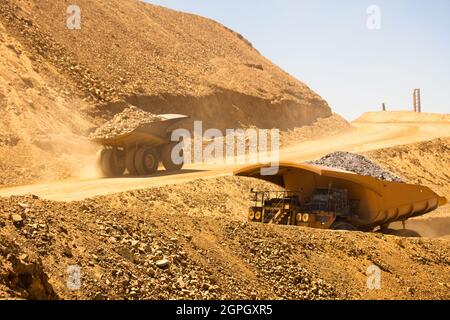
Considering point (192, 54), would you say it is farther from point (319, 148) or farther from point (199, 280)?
point (199, 280)

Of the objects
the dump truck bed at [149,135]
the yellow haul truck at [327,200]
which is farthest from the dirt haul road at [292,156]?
the yellow haul truck at [327,200]

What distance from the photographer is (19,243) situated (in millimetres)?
11094

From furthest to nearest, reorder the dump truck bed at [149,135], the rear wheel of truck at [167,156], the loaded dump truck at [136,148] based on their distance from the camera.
Answer: the rear wheel of truck at [167,156], the loaded dump truck at [136,148], the dump truck bed at [149,135]

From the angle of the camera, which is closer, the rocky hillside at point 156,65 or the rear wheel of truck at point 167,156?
the rear wheel of truck at point 167,156

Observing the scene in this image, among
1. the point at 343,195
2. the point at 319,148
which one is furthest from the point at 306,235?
the point at 319,148

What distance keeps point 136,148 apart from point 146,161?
0.64 m

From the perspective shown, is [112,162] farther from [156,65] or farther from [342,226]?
[156,65]

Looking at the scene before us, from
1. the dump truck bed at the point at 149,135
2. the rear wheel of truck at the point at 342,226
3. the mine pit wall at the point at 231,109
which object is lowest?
the rear wheel of truck at the point at 342,226

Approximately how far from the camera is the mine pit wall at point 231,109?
3984cm

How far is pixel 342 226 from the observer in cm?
1980

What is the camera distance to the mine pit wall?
39844 mm

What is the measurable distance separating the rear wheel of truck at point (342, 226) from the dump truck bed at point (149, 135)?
35.0ft

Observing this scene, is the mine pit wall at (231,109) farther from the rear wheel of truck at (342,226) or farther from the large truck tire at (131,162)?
the rear wheel of truck at (342,226)
